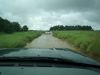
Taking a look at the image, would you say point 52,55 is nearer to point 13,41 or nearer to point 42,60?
point 42,60

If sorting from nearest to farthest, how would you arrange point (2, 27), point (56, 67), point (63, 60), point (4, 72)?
1. point (4, 72)
2. point (56, 67)
3. point (63, 60)
4. point (2, 27)

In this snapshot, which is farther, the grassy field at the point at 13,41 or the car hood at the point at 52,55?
the grassy field at the point at 13,41

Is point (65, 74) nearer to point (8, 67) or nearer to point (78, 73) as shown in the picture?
point (78, 73)

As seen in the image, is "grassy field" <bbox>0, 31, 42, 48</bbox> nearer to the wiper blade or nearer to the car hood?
the car hood

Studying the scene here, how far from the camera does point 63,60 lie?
2.23m

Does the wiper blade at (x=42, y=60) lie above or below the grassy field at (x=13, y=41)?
above

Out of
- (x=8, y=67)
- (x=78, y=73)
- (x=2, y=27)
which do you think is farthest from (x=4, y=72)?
(x=2, y=27)

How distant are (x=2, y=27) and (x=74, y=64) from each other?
72491 mm

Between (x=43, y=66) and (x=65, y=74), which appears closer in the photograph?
(x=65, y=74)

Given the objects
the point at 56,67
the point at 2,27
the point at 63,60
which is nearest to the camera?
the point at 56,67

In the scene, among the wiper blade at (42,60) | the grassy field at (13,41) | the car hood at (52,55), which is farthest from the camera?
the grassy field at (13,41)

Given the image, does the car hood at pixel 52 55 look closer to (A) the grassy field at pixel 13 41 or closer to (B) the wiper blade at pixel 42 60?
(B) the wiper blade at pixel 42 60

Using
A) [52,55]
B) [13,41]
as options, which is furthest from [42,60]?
[13,41]

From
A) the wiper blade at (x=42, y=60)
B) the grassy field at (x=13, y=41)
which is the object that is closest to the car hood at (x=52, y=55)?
the wiper blade at (x=42, y=60)
